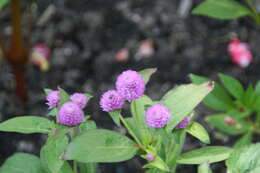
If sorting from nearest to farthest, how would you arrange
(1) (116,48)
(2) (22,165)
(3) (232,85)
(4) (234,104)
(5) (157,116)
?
(5) (157,116) < (2) (22,165) < (3) (232,85) < (4) (234,104) < (1) (116,48)

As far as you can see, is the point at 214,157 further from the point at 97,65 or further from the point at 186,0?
the point at 186,0

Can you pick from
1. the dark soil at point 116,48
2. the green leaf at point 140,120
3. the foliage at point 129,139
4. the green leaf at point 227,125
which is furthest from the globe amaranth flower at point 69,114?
the dark soil at point 116,48

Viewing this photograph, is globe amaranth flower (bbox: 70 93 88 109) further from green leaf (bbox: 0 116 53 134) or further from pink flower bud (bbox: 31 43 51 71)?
pink flower bud (bbox: 31 43 51 71)

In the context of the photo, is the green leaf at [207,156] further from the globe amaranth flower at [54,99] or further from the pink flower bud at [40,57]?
the pink flower bud at [40,57]

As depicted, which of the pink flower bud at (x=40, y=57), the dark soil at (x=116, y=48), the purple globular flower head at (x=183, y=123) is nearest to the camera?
the purple globular flower head at (x=183, y=123)

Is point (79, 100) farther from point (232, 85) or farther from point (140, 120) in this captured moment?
point (232, 85)

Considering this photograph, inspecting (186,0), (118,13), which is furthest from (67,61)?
(186,0)

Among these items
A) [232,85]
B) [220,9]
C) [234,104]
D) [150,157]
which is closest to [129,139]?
[150,157]
